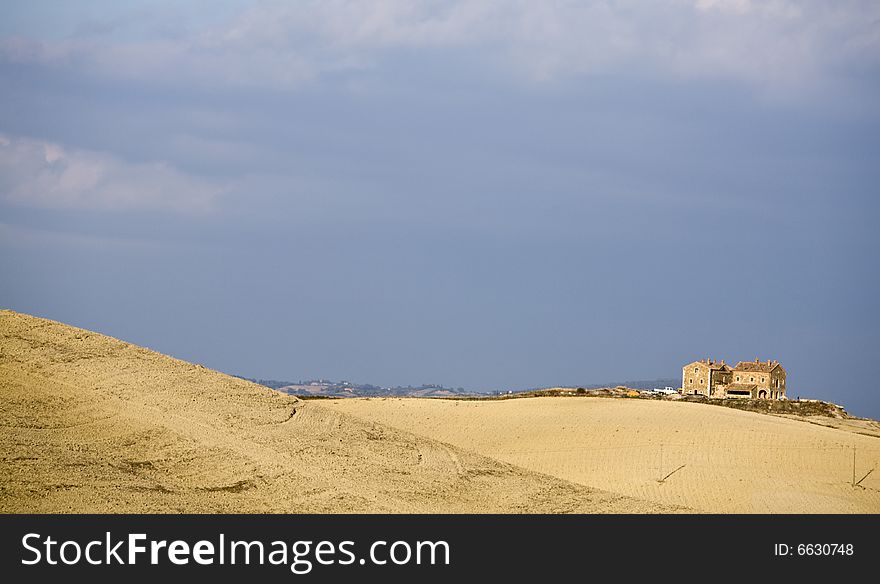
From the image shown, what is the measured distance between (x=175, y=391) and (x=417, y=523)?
6.47m

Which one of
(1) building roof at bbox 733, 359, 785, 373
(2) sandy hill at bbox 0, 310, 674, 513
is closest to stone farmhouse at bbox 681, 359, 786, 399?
(1) building roof at bbox 733, 359, 785, 373

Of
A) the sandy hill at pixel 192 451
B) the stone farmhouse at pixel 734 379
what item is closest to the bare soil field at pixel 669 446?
the sandy hill at pixel 192 451

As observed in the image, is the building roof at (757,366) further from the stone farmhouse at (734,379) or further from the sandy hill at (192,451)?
the sandy hill at (192,451)

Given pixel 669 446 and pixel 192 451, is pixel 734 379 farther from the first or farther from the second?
pixel 192 451

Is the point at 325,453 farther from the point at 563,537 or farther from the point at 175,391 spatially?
the point at 563,537

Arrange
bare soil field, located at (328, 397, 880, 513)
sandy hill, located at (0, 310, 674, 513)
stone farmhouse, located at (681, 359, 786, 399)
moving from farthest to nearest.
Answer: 1. stone farmhouse, located at (681, 359, 786, 399)
2. bare soil field, located at (328, 397, 880, 513)
3. sandy hill, located at (0, 310, 674, 513)

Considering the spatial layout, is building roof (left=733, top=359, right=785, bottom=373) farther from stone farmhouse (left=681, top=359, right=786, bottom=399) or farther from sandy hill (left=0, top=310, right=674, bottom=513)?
sandy hill (left=0, top=310, right=674, bottom=513)

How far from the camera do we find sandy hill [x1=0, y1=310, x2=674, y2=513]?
48.2 feet

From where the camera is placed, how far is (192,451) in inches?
649

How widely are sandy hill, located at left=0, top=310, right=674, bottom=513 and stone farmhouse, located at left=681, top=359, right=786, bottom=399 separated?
40012mm

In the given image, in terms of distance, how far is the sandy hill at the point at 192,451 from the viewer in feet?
48.2

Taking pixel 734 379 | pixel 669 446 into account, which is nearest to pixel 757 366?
pixel 734 379

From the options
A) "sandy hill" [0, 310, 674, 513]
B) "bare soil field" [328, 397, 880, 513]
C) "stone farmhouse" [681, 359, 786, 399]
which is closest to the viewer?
"sandy hill" [0, 310, 674, 513]

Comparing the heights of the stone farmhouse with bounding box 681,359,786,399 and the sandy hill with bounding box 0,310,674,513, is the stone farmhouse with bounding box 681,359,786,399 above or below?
above
